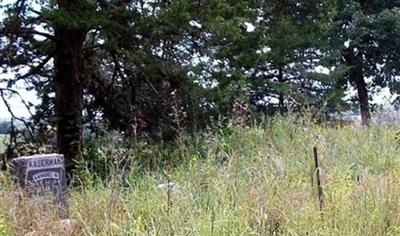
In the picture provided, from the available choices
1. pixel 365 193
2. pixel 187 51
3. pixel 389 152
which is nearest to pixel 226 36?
pixel 187 51

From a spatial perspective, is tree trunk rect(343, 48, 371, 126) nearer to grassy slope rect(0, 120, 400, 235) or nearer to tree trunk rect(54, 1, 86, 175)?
tree trunk rect(54, 1, 86, 175)

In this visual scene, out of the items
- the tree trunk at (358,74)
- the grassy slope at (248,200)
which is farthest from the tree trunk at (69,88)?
the tree trunk at (358,74)

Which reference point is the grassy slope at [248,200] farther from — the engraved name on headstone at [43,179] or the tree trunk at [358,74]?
the tree trunk at [358,74]

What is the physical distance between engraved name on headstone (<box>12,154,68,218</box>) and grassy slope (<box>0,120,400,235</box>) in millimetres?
111

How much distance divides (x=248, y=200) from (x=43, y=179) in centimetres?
147

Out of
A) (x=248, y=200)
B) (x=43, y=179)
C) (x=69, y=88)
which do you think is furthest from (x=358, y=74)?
(x=43, y=179)

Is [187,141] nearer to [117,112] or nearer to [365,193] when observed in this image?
[117,112]

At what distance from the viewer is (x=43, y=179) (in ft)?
13.7

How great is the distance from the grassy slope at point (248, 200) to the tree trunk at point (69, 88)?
278cm

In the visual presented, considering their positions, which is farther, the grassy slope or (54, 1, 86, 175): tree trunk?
(54, 1, 86, 175): tree trunk

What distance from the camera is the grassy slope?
11.5 feet

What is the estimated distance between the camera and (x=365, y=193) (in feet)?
12.7

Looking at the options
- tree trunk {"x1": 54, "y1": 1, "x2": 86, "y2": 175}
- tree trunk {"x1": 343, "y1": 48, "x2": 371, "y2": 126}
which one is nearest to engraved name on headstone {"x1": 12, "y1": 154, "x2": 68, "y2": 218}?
tree trunk {"x1": 54, "y1": 1, "x2": 86, "y2": 175}

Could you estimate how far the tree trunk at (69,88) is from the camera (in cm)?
755
